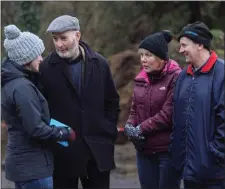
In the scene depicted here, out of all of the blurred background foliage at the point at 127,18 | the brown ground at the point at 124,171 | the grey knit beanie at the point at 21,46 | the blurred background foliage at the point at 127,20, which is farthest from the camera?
the blurred background foliage at the point at 127,18

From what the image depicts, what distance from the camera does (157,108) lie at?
4090 millimetres

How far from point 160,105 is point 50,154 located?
37.2 inches

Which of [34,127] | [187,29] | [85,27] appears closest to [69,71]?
[34,127]

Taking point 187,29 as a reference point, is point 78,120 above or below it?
below

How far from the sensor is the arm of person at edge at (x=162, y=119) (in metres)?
3.99

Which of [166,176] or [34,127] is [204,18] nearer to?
[166,176]

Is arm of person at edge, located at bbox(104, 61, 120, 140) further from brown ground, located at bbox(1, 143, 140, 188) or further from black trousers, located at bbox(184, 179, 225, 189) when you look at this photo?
brown ground, located at bbox(1, 143, 140, 188)

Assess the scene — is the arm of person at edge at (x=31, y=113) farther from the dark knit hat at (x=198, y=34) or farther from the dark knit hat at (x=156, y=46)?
the dark knit hat at (x=198, y=34)

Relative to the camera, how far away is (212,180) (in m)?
3.60

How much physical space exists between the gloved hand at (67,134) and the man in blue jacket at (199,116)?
0.75m

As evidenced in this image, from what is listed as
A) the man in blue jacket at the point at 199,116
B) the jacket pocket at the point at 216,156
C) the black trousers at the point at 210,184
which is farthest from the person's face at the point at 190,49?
the black trousers at the point at 210,184

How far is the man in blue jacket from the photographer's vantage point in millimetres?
3516

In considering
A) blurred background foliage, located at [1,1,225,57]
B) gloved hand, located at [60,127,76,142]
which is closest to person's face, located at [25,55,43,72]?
gloved hand, located at [60,127,76,142]

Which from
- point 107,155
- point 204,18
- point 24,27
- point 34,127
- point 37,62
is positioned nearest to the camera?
point 34,127
